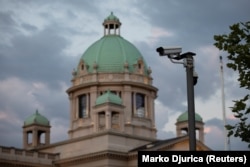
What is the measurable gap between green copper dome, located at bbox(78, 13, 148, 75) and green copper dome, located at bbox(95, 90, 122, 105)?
9820mm

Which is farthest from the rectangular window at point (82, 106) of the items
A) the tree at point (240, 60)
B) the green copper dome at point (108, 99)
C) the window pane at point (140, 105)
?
the tree at point (240, 60)

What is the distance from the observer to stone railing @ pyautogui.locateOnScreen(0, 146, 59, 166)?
90.9 m

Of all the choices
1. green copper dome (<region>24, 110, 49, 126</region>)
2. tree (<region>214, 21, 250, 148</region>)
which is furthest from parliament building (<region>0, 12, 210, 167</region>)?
tree (<region>214, 21, 250, 148</region>)

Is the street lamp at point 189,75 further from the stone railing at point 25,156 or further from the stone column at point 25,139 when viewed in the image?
the stone column at point 25,139

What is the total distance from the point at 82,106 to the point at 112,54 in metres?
9.63

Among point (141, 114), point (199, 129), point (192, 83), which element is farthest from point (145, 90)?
point (192, 83)

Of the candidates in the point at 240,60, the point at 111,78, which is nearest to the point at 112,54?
the point at 111,78

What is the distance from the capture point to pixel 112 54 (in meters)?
104

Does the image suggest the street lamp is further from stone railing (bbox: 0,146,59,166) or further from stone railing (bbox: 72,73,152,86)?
stone railing (bbox: 72,73,152,86)

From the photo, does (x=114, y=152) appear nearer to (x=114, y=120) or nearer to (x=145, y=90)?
(x=114, y=120)

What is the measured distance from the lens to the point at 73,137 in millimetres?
100625

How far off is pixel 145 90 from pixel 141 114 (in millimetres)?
3856

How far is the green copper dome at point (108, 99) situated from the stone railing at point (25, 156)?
11.3 metres

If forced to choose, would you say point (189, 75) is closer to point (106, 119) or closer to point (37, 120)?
point (106, 119)
